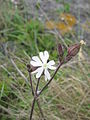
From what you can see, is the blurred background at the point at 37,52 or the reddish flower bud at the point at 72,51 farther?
the blurred background at the point at 37,52

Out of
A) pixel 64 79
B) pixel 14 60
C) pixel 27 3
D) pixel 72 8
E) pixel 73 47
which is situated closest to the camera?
pixel 73 47

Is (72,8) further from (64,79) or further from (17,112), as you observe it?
(17,112)

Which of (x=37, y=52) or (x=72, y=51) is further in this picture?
(x=37, y=52)

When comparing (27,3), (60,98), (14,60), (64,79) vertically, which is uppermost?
(27,3)

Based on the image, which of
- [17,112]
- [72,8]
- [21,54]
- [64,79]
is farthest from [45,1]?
[17,112]

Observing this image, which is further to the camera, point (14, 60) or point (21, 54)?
point (21, 54)

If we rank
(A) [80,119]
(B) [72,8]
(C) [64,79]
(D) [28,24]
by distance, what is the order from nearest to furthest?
(A) [80,119] → (C) [64,79] → (D) [28,24] → (B) [72,8]

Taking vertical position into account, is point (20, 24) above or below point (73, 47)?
above

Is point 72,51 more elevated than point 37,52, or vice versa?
point 37,52
